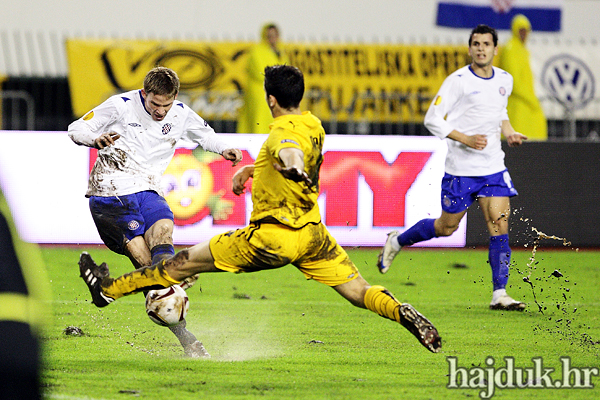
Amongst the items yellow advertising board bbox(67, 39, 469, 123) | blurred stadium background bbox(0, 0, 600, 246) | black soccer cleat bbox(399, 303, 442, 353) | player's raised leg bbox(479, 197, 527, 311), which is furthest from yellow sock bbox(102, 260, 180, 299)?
yellow advertising board bbox(67, 39, 469, 123)

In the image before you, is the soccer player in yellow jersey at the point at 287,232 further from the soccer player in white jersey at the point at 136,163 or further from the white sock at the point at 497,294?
the white sock at the point at 497,294

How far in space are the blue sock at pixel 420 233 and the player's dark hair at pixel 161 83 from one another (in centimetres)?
304

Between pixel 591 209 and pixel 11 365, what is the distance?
1107 centimetres

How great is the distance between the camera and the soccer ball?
512cm

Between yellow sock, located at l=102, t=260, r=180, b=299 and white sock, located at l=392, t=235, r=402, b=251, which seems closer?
yellow sock, located at l=102, t=260, r=180, b=299

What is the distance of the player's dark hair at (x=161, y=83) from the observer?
548 cm

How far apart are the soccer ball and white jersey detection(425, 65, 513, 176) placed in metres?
3.12

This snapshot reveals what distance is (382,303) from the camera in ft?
15.3

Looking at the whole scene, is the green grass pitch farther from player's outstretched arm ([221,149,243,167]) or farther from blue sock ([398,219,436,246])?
player's outstretched arm ([221,149,243,167])

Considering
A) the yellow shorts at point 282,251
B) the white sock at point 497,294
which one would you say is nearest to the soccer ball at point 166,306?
the yellow shorts at point 282,251

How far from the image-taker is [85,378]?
467cm

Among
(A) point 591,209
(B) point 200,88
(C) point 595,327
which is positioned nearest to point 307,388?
(C) point 595,327

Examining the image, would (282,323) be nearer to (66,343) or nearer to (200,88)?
(66,343)

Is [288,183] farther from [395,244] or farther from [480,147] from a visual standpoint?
[395,244]
